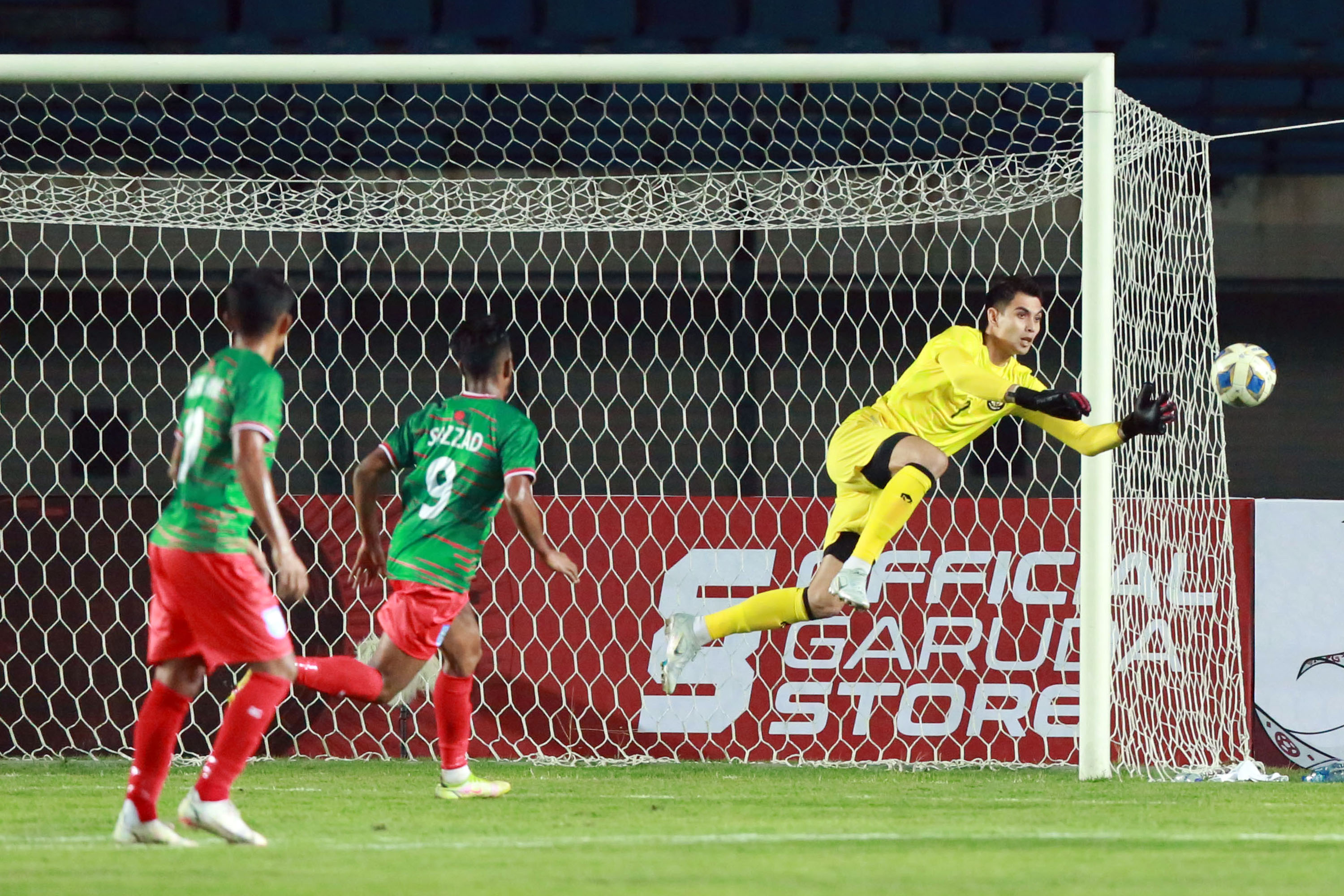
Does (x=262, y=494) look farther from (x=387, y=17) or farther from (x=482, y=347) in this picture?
(x=387, y=17)

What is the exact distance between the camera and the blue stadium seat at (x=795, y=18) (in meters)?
13.6

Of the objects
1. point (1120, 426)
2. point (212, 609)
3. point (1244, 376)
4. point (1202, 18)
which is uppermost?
point (1202, 18)

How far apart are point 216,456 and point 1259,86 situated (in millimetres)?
10858

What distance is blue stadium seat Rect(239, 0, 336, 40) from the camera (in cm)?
1330

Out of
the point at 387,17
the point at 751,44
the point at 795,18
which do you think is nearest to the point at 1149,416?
the point at 751,44

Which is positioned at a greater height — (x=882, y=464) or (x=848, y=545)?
(x=882, y=464)

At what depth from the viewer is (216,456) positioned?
410 centimetres

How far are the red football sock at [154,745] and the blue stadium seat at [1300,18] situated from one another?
1183 centimetres

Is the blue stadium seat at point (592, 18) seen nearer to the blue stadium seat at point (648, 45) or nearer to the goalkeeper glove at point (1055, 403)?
the blue stadium seat at point (648, 45)

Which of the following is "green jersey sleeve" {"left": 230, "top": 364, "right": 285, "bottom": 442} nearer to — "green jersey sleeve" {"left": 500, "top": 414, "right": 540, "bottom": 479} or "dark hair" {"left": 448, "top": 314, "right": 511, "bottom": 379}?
"green jersey sleeve" {"left": 500, "top": 414, "right": 540, "bottom": 479}

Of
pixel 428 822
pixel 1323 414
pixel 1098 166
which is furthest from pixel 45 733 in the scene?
pixel 1323 414

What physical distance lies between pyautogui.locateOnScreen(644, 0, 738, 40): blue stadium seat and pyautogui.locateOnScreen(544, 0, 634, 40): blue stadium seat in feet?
0.59

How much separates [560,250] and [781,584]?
4.40 metres

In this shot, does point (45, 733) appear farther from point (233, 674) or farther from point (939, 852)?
point (939, 852)
